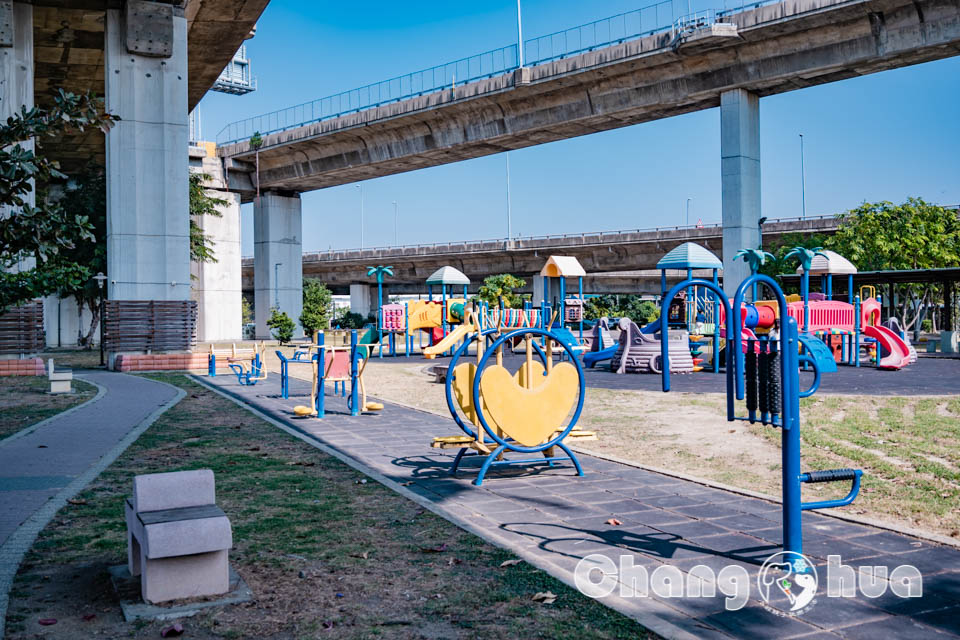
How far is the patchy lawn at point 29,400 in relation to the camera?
42.7 feet

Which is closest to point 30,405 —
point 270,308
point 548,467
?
point 548,467

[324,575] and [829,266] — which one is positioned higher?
[829,266]

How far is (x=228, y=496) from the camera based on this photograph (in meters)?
7.55

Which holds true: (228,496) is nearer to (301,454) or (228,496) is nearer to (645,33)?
(301,454)

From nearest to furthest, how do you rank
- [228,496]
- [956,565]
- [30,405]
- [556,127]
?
1. [956,565]
2. [228,496]
3. [30,405]
4. [556,127]

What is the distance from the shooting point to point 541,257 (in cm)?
6100

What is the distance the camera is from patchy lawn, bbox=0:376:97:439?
1301cm

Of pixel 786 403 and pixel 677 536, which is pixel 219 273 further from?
pixel 786 403

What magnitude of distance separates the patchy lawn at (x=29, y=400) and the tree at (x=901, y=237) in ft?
113

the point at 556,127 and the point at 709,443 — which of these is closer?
the point at 709,443

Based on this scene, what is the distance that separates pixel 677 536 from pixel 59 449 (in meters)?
7.80

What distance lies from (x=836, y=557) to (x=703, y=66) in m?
29.5

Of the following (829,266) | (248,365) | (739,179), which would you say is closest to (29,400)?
(248,365)

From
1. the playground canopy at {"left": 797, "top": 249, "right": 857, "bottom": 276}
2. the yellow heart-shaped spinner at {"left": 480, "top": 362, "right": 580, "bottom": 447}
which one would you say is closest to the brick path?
the yellow heart-shaped spinner at {"left": 480, "top": 362, "right": 580, "bottom": 447}
